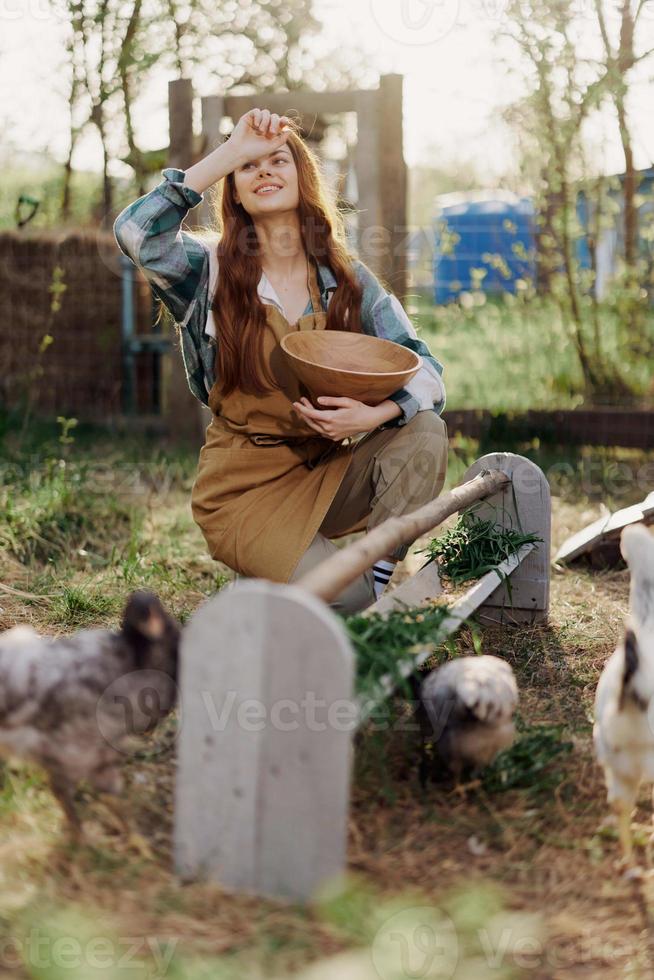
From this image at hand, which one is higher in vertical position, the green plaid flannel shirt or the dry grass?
the green plaid flannel shirt

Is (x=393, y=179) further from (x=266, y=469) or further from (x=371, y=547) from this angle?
(x=371, y=547)

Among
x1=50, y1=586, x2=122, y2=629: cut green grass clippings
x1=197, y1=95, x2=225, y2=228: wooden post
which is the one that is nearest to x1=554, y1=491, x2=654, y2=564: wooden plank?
x1=50, y1=586, x2=122, y2=629: cut green grass clippings

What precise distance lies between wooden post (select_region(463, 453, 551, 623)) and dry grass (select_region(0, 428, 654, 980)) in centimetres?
52

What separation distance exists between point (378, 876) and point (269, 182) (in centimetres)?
199

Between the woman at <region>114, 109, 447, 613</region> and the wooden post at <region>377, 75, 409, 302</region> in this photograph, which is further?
the wooden post at <region>377, 75, 409, 302</region>

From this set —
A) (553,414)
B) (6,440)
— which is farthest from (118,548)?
(553,414)

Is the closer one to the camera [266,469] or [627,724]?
[627,724]

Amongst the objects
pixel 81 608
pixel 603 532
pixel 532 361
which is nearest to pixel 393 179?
pixel 532 361

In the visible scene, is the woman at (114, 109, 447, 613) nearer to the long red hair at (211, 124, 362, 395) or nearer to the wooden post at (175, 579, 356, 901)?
the long red hair at (211, 124, 362, 395)

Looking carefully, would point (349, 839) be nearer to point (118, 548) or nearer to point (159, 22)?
A: point (118, 548)

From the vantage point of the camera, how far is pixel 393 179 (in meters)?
5.54

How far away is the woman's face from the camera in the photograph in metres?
3.02

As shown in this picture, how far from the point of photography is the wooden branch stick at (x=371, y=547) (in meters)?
1.87

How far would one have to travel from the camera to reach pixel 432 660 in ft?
9.50
